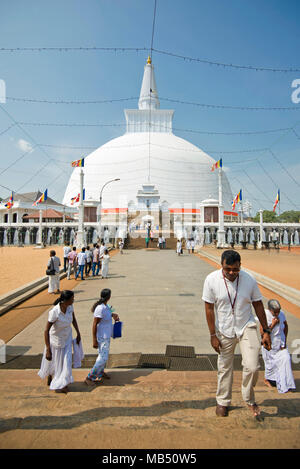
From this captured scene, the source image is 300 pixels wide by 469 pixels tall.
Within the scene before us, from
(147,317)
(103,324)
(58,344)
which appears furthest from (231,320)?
(147,317)

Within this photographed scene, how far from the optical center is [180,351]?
16.6ft

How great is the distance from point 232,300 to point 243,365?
24.6 inches

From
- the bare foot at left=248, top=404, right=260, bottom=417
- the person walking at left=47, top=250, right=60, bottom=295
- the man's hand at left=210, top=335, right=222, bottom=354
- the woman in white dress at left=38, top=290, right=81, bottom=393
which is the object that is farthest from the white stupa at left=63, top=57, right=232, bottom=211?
the bare foot at left=248, top=404, right=260, bottom=417

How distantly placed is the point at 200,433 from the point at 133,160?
53664 millimetres

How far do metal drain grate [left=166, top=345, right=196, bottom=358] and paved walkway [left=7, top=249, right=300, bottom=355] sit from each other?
0.36 ft

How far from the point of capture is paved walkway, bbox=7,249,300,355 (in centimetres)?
540

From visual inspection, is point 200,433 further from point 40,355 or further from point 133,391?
point 40,355

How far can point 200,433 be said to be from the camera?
2383 mm

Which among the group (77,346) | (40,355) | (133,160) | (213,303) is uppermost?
(133,160)

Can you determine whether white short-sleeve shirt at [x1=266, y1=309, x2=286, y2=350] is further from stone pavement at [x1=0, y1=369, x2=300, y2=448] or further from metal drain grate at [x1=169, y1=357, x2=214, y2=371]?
metal drain grate at [x1=169, y1=357, x2=214, y2=371]

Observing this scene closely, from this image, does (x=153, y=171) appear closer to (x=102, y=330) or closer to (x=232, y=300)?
(x=102, y=330)

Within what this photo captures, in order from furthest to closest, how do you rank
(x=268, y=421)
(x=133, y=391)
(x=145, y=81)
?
(x=145, y=81)
(x=133, y=391)
(x=268, y=421)
